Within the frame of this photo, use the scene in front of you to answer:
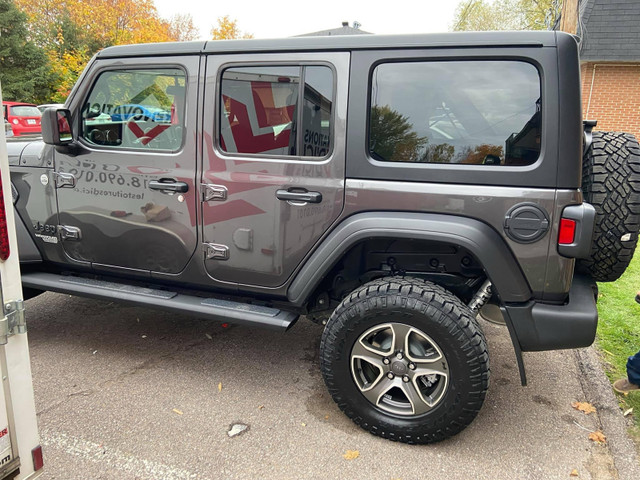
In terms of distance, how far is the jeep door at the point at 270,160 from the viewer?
101 inches

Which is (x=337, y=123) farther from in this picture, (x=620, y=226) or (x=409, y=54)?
(x=620, y=226)

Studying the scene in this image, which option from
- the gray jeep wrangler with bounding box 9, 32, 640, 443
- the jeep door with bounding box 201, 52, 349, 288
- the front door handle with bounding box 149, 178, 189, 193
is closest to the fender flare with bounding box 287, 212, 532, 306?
the gray jeep wrangler with bounding box 9, 32, 640, 443

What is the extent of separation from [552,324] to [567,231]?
0.47 meters

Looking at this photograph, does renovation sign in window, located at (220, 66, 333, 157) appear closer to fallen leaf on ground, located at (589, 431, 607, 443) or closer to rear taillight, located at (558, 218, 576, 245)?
rear taillight, located at (558, 218, 576, 245)

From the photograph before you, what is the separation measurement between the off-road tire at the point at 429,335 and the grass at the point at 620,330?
1052mm

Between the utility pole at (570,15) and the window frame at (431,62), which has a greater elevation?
the utility pole at (570,15)

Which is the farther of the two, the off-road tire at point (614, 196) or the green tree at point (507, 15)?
the green tree at point (507, 15)

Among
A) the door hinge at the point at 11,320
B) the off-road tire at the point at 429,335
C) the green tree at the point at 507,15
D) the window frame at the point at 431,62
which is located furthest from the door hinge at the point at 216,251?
the green tree at the point at 507,15

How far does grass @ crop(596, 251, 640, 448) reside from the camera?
Answer: 298 centimetres

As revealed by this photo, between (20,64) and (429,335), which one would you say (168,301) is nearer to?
(429,335)

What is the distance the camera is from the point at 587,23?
11.9 m

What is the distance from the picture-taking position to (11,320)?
5.44ft

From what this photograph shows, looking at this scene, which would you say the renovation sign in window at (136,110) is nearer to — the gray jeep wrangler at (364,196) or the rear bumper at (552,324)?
the gray jeep wrangler at (364,196)

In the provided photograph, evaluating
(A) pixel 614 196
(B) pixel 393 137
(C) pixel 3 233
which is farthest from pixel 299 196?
(A) pixel 614 196
